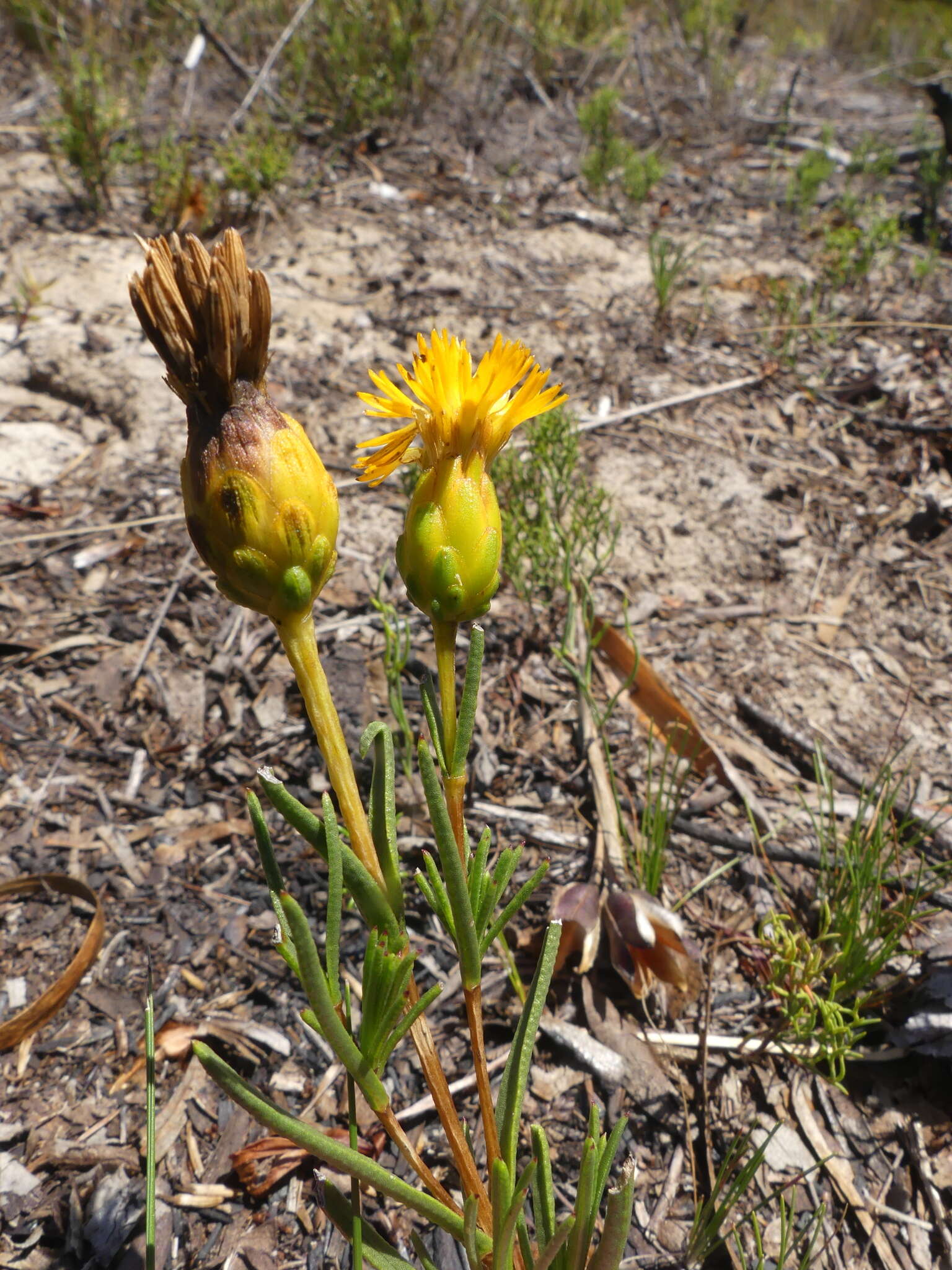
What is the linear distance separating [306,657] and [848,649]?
89.2 inches

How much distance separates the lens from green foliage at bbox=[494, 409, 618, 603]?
2502mm

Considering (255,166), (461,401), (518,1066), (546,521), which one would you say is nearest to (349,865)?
(518,1066)

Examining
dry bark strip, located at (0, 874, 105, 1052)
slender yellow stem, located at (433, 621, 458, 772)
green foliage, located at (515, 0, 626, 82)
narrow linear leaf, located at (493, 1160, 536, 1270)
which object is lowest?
dry bark strip, located at (0, 874, 105, 1052)

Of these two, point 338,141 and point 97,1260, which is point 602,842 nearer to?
point 97,1260

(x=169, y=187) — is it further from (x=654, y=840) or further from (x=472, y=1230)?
(x=472, y=1230)

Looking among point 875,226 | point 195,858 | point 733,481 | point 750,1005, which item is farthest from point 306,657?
point 875,226

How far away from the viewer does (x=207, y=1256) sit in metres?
1.39

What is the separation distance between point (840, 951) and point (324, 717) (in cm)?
129

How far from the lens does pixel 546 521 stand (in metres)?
2.69

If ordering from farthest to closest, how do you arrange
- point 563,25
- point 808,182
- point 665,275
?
point 563,25, point 808,182, point 665,275

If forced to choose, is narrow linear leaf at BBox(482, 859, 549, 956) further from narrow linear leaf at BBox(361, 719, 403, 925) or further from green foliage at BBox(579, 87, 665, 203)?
green foliage at BBox(579, 87, 665, 203)

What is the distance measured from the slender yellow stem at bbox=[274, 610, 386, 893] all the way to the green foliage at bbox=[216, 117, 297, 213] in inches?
156

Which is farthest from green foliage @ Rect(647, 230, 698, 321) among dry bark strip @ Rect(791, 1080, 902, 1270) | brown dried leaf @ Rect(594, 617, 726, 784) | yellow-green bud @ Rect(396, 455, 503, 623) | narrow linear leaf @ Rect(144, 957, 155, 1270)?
narrow linear leaf @ Rect(144, 957, 155, 1270)

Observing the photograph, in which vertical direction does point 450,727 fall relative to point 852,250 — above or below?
below
